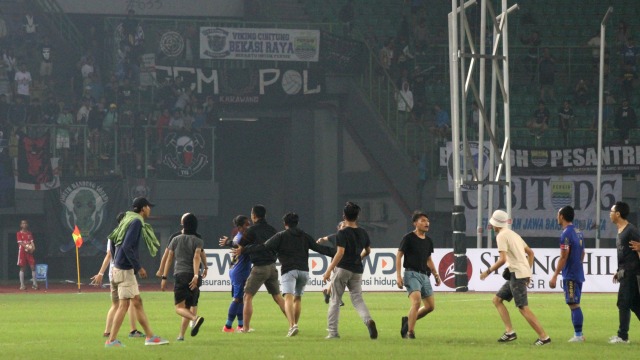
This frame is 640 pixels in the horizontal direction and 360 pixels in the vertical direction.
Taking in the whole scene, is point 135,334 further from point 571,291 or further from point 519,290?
point 571,291

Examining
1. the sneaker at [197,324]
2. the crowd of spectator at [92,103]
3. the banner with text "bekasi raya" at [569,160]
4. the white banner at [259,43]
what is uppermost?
the white banner at [259,43]

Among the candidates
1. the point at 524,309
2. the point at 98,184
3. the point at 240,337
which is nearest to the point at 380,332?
the point at 240,337

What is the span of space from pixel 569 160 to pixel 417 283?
29401 mm

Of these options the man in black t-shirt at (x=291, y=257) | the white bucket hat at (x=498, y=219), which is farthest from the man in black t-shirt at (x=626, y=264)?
the man in black t-shirt at (x=291, y=257)

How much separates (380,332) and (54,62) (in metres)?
31.2

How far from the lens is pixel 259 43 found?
163 feet

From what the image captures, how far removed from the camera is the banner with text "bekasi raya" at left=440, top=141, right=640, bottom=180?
47.3 metres

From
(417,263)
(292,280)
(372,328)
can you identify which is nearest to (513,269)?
(417,263)

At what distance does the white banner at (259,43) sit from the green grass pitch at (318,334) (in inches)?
696

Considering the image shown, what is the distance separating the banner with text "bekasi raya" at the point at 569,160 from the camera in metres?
47.3

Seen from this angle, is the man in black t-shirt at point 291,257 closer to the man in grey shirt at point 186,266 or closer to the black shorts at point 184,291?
the man in grey shirt at point 186,266

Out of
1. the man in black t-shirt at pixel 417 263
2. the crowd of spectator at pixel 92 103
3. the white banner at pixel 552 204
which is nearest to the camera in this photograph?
the man in black t-shirt at pixel 417 263

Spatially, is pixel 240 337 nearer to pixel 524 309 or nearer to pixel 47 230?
pixel 524 309

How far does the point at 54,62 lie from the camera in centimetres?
4984
